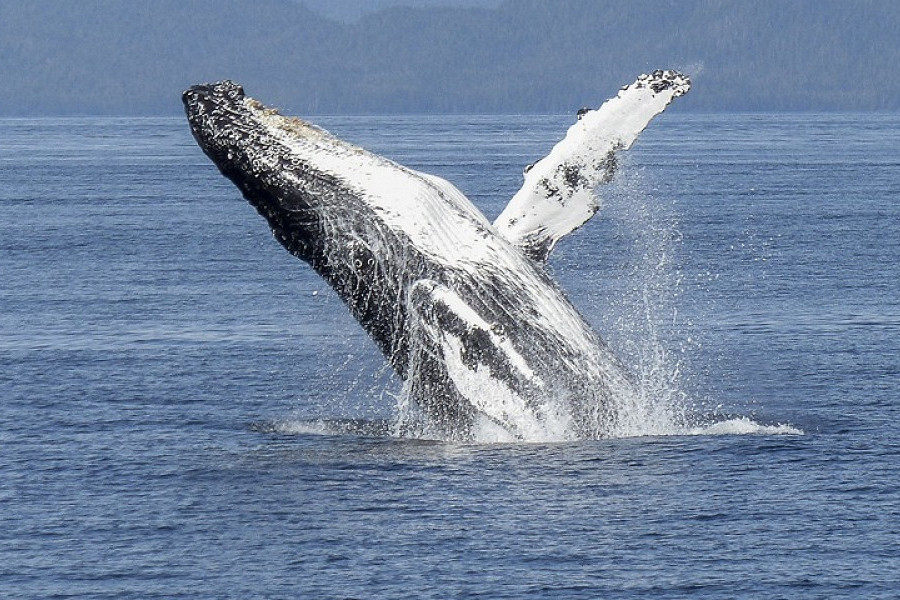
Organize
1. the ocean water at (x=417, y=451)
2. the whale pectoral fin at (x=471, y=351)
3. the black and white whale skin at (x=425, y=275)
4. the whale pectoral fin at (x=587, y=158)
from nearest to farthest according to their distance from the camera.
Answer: the ocean water at (x=417, y=451), the black and white whale skin at (x=425, y=275), the whale pectoral fin at (x=471, y=351), the whale pectoral fin at (x=587, y=158)

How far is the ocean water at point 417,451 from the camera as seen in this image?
1091 cm

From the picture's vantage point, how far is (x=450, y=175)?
5762cm

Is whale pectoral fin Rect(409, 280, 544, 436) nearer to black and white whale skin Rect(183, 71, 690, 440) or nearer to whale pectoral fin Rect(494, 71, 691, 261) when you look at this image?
black and white whale skin Rect(183, 71, 690, 440)

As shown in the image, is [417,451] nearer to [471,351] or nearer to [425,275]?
[471,351]

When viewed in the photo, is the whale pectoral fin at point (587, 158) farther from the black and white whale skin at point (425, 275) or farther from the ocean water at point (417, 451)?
the black and white whale skin at point (425, 275)

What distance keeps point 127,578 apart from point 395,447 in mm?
3529

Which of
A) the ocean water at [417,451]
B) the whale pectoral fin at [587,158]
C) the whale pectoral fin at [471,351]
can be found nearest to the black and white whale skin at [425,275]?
the whale pectoral fin at [471,351]

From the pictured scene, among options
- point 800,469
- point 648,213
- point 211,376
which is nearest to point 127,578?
point 800,469

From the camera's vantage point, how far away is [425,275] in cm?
1286

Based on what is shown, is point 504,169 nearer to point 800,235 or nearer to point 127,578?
point 800,235

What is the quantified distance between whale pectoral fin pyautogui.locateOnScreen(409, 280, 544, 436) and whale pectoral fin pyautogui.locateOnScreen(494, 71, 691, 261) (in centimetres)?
140

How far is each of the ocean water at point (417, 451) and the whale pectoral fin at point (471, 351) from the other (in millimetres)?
510

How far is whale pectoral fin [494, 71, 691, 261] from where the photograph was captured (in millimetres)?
14125

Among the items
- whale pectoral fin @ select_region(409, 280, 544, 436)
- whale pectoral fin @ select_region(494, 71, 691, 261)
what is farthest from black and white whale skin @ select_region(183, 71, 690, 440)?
whale pectoral fin @ select_region(494, 71, 691, 261)
